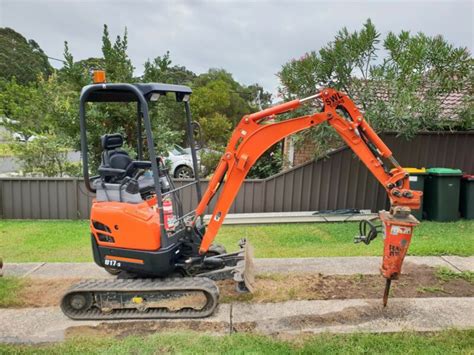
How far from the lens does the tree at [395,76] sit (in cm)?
743

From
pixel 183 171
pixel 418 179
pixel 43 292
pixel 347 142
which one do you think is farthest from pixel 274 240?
pixel 183 171

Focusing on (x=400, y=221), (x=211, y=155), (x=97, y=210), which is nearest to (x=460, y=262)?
(x=400, y=221)

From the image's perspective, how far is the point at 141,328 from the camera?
11.6ft

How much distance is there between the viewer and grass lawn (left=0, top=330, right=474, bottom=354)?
3074mm

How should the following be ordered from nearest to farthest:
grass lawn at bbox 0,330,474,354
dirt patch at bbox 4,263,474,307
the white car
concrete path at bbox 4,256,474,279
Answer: grass lawn at bbox 0,330,474,354 < dirt patch at bbox 4,263,474,307 < concrete path at bbox 4,256,474,279 < the white car

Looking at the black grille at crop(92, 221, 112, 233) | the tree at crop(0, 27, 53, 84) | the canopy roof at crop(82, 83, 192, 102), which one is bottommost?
the black grille at crop(92, 221, 112, 233)

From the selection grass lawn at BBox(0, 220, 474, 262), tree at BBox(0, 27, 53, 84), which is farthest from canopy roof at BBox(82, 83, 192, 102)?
tree at BBox(0, 27, 53, 84)

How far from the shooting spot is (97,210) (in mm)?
3854

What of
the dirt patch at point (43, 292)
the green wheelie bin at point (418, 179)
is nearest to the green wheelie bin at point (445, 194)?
the green wheelie bin at point (418, 179)

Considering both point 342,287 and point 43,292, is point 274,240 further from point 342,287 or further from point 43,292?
point 43,292

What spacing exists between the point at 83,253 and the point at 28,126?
7.87 m

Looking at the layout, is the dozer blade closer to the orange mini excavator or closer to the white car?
the orange mini excavator

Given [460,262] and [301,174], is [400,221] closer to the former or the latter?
[460,262]

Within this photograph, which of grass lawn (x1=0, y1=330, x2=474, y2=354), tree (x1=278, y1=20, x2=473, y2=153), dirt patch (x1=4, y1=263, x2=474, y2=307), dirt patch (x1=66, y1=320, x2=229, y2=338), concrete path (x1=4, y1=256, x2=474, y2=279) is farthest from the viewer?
tree (x1=278, y1=20, x2=473, y2=153)
